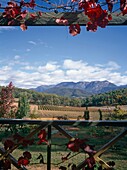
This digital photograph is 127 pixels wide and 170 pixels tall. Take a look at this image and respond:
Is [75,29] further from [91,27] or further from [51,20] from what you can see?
[51,20]

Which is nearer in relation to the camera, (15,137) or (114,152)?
(15,137)

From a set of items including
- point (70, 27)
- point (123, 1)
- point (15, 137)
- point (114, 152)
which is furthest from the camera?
point (114, 152)

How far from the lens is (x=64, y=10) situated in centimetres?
212

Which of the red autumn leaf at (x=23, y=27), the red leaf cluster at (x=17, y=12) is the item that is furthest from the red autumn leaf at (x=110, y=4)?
the red autumn leaf at (x=23, y=27)

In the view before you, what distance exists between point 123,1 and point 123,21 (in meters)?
0.48

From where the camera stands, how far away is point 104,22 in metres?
1.71

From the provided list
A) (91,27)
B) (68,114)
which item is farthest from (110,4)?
(68,114)

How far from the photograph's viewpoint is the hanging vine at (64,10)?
1683 millimetres

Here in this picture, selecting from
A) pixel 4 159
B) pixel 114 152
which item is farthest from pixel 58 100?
pixel 4 159

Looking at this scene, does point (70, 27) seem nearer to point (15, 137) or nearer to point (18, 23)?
point (18, 23)

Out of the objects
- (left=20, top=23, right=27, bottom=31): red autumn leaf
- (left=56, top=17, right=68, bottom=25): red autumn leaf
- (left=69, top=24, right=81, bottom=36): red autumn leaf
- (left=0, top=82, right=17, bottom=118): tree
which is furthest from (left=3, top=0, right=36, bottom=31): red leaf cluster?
(left=0, top=82, right=17, bottom=118): tree

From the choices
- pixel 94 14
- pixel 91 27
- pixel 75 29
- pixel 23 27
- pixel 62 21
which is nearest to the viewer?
pixel 94 14

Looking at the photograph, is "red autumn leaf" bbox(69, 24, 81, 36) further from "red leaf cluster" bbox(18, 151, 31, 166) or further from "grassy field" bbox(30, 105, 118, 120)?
"grassy field" bbox(30, 105, 118, 120)

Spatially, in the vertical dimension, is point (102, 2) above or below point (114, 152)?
above
